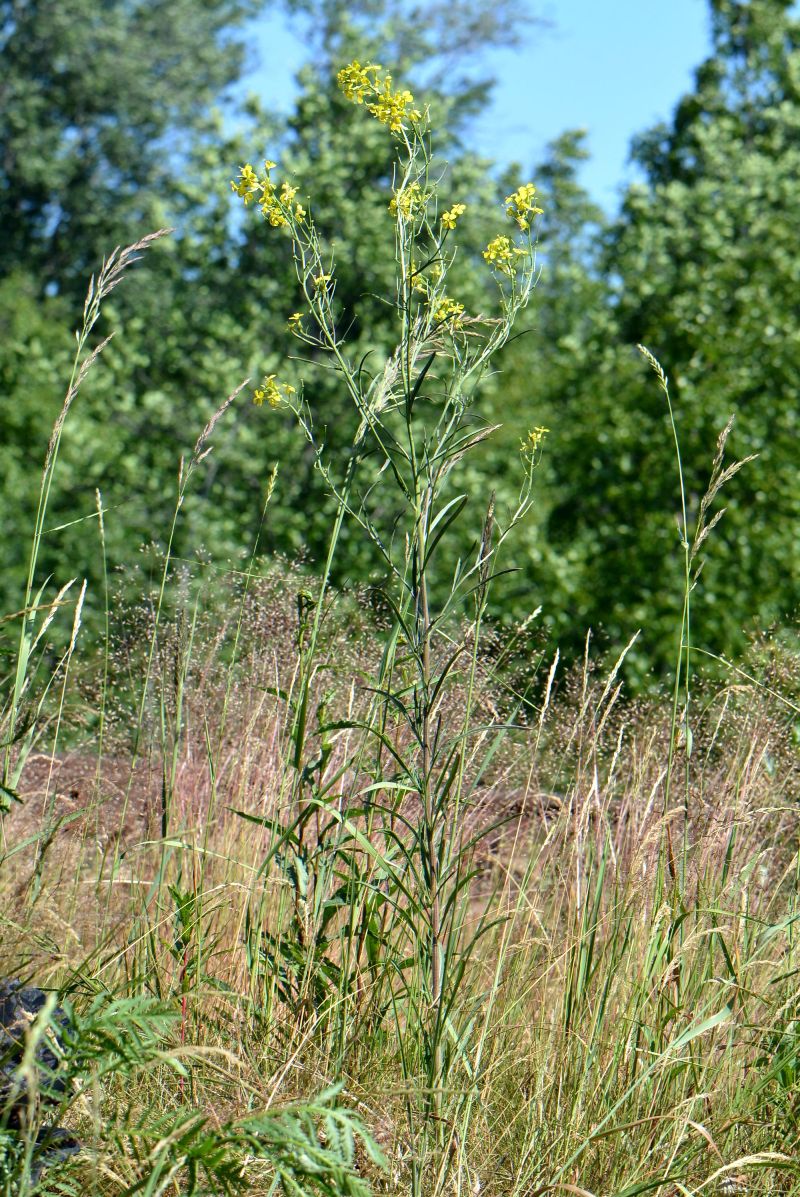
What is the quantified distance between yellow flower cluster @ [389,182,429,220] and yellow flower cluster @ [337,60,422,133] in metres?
0.10

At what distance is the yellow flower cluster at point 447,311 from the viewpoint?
205cm

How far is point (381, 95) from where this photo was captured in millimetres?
2064

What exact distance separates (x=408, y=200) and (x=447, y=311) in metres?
0.19

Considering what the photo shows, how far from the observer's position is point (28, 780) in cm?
334

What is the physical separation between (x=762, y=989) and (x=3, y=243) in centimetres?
1491

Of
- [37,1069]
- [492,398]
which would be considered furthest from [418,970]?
[492,398]

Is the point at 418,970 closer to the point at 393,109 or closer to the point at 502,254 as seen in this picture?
the point at 502,254

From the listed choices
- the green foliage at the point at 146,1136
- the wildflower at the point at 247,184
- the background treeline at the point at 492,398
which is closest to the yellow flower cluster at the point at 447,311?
the wildflower at the point at 247,184

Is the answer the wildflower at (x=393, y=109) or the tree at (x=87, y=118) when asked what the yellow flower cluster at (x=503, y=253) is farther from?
the tree at (x=87, y=118)

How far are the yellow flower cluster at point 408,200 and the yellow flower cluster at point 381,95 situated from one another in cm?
10

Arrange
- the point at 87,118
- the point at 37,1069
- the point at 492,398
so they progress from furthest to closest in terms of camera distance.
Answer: the point at 87,118 < the point at 492,398 < the point at 37,1069

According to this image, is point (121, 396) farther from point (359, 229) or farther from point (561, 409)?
point (561, 409)

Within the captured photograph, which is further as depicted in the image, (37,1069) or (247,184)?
(247,184)

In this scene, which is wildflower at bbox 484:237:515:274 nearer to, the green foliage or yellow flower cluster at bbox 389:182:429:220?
yellow flower cluster at bbox 389:182:429:220
